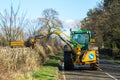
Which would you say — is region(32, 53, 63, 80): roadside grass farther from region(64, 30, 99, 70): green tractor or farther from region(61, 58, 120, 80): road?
region(64, 30, 99, 70): green tractor

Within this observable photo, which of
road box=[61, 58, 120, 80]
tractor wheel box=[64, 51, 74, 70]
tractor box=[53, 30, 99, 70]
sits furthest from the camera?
tractor wheel box=[64, 51, 74, 70]

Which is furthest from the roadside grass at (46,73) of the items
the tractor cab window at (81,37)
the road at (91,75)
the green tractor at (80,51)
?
the tractor cab window at (81,37)

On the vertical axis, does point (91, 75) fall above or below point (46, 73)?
below

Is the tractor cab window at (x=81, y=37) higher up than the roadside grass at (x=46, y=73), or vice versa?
the tractor cab window at (x=81, y=37)

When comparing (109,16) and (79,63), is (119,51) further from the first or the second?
(79,63)

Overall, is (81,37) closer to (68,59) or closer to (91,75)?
(68,59)

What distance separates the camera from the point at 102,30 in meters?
78.9

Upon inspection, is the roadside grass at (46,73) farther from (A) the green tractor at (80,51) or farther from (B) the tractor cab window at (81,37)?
(B) the tractor cab window at (81,37)

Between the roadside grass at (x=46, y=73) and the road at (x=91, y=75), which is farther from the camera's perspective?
the road at (x=91, y=75)

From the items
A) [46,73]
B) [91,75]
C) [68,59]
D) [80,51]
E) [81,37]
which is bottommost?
[91,75]

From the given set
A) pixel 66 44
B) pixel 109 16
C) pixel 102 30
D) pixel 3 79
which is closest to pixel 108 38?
pixel 102 30

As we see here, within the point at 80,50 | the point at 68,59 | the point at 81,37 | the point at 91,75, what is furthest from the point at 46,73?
the point at 81,37

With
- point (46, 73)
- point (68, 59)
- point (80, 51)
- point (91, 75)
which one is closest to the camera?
point (46, 73)

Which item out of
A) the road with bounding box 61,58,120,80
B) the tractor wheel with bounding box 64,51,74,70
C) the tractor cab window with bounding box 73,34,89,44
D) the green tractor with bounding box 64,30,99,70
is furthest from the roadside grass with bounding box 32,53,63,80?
the tractor cab window with bounding box 73,34,89,44
